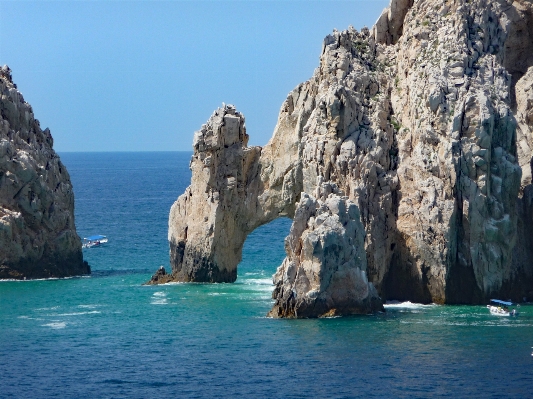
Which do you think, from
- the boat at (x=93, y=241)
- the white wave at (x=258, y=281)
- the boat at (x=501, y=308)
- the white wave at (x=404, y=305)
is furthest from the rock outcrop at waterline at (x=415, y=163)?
the boat at (x=93, y=241)

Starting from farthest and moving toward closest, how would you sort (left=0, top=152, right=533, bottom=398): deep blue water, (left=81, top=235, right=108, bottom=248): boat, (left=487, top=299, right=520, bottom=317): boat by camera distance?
(left=81, top=235, right=108, bottom=248): boat < (left=487, top=299, right=520, bottom=317): boat < (left=0, top=152, right=533, bottom=398): deep blue water

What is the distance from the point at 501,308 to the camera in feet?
256

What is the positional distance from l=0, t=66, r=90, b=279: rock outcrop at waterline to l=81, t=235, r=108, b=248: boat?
18793mm

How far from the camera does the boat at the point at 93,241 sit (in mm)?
124556

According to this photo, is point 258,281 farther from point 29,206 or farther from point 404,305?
point 29,206

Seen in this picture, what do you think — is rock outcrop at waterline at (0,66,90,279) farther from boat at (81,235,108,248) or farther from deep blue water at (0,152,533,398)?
boat at (81,235,108,248)

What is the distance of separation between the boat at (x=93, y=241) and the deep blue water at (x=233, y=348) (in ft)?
93.5

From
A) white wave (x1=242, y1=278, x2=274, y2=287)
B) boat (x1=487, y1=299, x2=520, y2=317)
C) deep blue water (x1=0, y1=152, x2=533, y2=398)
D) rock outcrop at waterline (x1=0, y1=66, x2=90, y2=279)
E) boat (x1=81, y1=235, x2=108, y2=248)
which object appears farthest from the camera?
boat (x1=81, y1=235, x2=108, y2=248)

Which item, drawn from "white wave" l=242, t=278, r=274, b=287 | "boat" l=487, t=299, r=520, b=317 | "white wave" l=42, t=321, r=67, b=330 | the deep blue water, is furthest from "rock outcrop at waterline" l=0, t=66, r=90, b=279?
"boat" l=487, t=299, r=520, b=317

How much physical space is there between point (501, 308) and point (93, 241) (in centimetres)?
5861

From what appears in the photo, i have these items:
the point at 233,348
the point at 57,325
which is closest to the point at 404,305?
the point at 233,348

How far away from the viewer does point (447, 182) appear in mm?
80188

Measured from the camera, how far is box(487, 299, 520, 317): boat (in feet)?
254

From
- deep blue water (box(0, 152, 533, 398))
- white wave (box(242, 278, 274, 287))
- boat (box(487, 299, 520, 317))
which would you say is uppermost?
white wave (box(242, 278, 274, 287))
